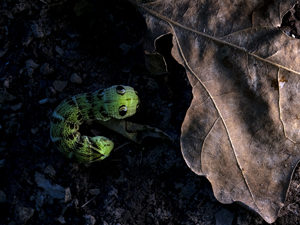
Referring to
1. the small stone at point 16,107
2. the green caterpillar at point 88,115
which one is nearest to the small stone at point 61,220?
the green caterpillar at point 88,115

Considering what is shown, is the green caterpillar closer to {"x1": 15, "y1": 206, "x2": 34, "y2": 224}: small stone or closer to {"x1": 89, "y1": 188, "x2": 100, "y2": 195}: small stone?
{"x1": 89, "y1": 188, "x2": 100, "y2": 195}: small stone

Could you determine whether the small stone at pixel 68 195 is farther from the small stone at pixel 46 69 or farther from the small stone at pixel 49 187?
the small stone at pixel 46 69

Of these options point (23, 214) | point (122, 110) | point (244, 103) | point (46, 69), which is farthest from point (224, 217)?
point (46, 69)

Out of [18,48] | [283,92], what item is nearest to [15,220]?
[18,48]

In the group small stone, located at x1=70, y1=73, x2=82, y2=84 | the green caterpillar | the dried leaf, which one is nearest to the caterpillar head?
the green caterpillar

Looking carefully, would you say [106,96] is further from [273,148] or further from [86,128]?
[273,148]

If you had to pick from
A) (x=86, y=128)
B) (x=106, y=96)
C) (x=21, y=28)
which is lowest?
(x=86, y=128)
